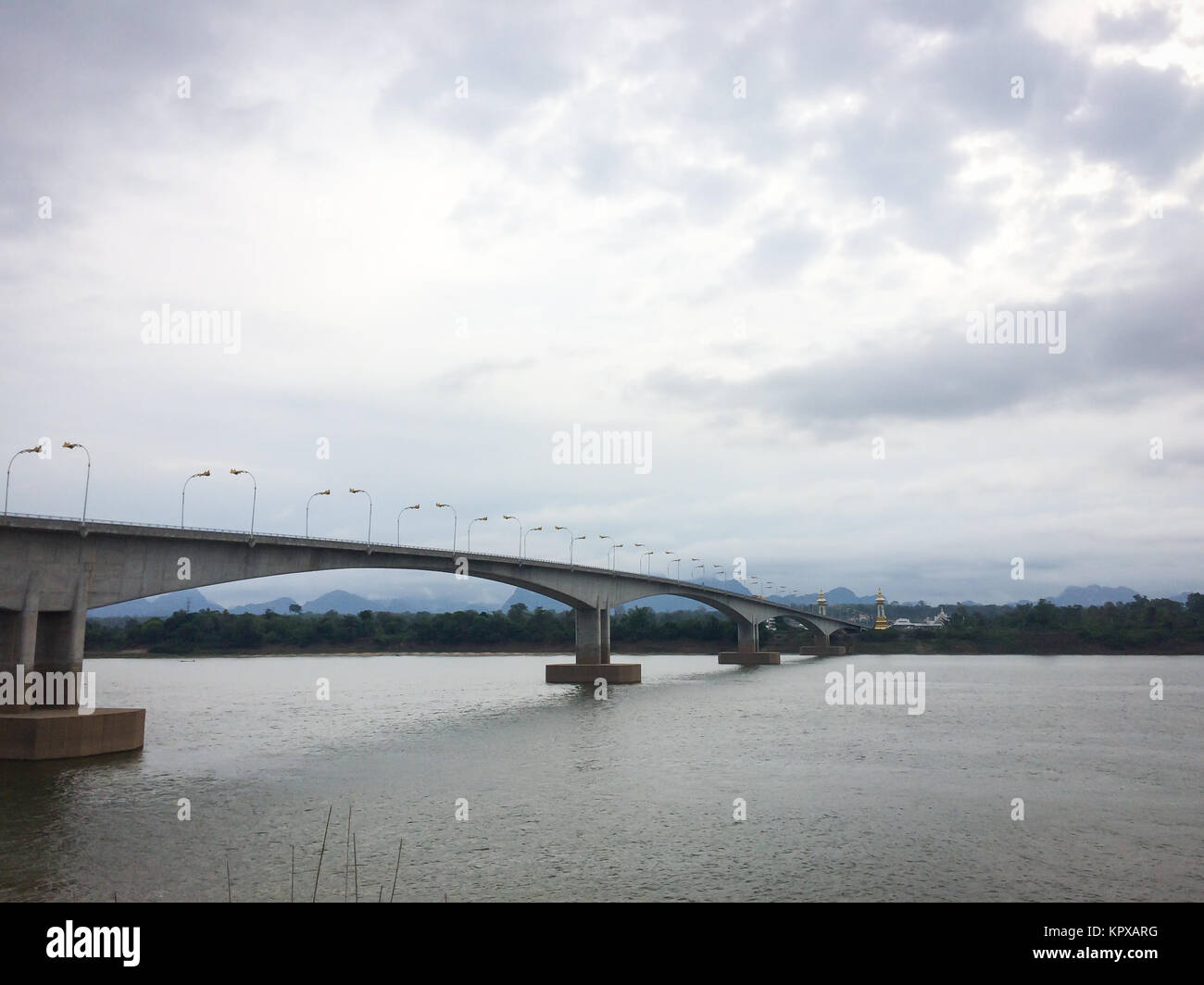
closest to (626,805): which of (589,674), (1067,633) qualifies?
(589,674)

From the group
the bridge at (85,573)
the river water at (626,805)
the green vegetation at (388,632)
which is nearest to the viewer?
the river water at (626,805)

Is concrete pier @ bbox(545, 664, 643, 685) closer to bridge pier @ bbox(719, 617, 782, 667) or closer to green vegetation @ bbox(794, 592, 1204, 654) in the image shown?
bridge pier @ bbox(719, 617, 782, 667)

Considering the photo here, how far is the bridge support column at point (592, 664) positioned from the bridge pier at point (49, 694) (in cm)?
5041

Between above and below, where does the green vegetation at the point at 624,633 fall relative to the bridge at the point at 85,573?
below

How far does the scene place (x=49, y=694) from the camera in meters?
39.1

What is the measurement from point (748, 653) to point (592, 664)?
169 ft

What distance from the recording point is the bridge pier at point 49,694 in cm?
3531

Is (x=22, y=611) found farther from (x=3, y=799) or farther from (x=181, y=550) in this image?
(x=3, y=799)

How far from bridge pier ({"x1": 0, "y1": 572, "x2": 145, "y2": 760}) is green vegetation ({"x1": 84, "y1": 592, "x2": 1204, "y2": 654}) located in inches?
4715

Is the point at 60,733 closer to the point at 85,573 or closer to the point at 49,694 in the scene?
the point at 49,694
